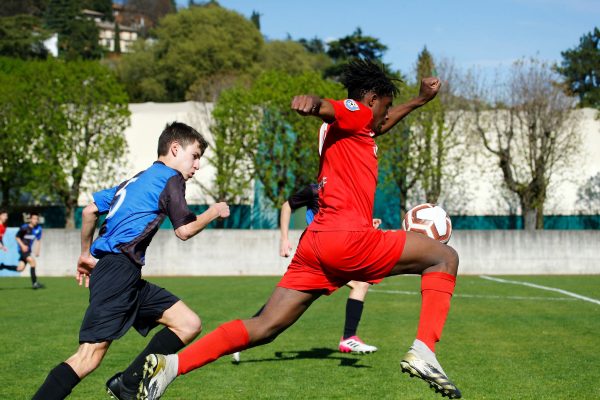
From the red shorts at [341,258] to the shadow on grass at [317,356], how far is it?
3.21 meters

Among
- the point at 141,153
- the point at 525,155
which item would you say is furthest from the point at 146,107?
the point at 525,155

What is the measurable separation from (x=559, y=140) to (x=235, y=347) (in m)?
35.4

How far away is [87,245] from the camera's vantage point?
640cm

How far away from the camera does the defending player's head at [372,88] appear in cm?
597

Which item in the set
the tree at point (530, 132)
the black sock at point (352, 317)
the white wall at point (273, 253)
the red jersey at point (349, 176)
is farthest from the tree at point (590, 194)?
the red jersey at point (349, 176)

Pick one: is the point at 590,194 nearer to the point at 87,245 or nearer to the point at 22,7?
the point at 87,245

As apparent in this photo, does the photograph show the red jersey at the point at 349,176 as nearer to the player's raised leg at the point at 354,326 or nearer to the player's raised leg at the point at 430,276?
the player's raised leg at the point at 430,276

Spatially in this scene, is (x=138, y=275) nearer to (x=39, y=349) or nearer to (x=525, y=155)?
(x=39, y=349)

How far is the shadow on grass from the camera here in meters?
9.03

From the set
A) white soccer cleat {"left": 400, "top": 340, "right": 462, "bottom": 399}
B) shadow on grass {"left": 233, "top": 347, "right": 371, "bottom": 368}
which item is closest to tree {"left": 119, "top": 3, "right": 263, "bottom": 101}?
shadow on grass {"left": 233, "top": 347, "right": 371, "bottom": 368}

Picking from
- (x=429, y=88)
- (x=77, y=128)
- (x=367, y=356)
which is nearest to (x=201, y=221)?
(x=429, y=88)

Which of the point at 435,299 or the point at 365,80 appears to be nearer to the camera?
the point at 435,299

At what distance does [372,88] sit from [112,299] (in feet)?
7.72

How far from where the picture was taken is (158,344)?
6.25m
